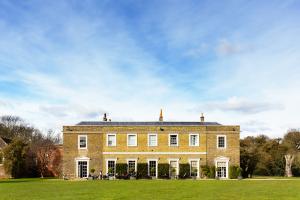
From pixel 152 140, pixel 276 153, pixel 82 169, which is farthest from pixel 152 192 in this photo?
pixel 276 153

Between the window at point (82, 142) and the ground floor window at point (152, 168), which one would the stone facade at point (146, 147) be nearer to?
the window at point (82, 142)

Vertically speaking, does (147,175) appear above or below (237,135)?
below

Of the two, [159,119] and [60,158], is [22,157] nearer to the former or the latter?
[60,158]

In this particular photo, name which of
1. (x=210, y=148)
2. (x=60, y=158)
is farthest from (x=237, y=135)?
(x=60, y=158)

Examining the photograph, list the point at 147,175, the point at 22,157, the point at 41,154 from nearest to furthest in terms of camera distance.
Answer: the point at 147,175
the point at 22,157
the point at 41,154

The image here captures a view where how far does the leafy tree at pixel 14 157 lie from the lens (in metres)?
51.5

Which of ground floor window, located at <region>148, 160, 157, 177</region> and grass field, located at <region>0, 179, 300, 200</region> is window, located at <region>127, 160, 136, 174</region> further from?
grass field, located at <region>0, 179, 300, 200</region>

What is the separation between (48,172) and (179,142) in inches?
678

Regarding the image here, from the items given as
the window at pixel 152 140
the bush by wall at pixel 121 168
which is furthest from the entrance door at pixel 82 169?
the window at pixel 152 140

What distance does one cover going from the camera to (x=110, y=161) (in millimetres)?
50344

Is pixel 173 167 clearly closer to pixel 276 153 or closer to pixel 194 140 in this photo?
pixel 194 140

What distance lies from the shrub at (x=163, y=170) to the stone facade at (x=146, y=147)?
50cm

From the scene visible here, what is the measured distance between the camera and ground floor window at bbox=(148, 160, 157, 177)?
49681mm

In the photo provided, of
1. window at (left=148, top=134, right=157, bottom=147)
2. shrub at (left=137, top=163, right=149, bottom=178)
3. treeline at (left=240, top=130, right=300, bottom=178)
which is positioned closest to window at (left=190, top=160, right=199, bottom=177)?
window at (left=148, top=134, right=157, bottom=147)
